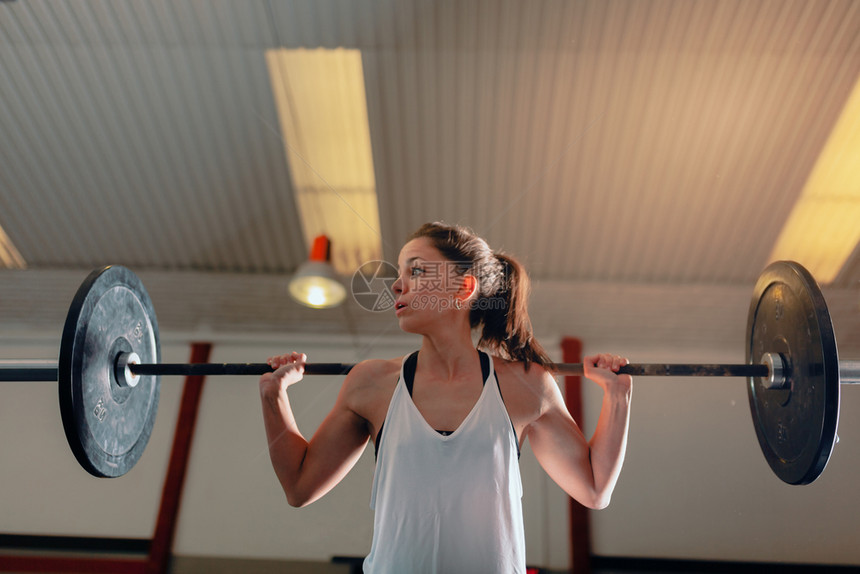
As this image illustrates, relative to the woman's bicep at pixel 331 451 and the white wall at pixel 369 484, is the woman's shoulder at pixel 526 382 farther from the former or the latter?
the white wall at pixel 369 484

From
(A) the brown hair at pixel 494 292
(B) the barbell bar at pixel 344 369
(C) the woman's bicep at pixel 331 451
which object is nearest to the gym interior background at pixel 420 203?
(B) the barbell bar at pixel 344 369

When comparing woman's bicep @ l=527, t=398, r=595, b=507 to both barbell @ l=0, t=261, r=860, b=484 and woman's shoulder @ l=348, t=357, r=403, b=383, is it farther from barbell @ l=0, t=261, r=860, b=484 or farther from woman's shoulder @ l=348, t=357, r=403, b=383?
woman's shoulder @ l=348, t=357, r=403, b=383

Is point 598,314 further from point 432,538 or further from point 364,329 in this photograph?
point 432,538

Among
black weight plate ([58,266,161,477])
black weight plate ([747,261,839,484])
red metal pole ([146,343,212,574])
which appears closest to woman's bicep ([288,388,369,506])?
black weight plate ([58,266,161,477])

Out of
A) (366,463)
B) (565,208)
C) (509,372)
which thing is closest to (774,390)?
(509,372)

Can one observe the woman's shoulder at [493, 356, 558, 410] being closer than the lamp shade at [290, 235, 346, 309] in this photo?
Yes

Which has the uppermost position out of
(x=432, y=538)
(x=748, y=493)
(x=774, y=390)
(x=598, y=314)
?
(x=598, y=314)

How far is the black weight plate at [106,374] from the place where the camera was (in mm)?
1082

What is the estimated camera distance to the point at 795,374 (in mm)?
1126

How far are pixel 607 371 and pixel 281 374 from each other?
619 millimetres

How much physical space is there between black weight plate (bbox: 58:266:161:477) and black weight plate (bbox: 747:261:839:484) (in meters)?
1.28

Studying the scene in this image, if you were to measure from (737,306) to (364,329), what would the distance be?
2.10 metres

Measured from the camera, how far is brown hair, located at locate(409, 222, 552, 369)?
44.4 inches

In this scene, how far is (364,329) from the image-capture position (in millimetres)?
3639
